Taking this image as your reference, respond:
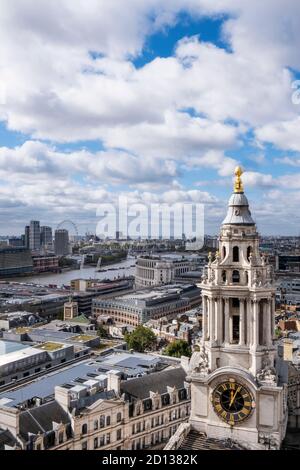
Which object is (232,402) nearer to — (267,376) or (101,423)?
(267,376)

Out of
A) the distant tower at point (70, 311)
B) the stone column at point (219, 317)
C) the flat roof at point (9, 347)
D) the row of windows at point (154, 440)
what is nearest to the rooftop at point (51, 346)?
the flat roof at point (9, 347)

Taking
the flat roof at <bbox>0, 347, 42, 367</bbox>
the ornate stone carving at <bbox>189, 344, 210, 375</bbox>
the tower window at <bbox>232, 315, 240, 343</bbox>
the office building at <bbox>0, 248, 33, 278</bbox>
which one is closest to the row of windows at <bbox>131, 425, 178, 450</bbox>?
the ornate stone carving at <bbox>189, 344, 210, 375</bbox>

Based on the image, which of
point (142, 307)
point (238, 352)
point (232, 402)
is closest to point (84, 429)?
point (232, 402)

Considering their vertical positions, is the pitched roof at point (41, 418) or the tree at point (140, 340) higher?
the pitched roof at point (41, 418)

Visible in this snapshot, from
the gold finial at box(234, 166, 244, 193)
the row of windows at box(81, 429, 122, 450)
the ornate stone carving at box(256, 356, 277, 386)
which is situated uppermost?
the gold finial at box(234, 166, 244, 193)

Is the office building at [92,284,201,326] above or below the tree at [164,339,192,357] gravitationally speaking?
below

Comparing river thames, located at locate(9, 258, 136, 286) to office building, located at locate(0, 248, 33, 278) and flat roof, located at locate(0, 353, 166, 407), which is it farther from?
flat roof, located at locate(0, 353, 166, 407)

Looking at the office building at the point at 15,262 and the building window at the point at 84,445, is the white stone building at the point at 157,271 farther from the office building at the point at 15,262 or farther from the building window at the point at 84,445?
the building window at the point at 84,445
